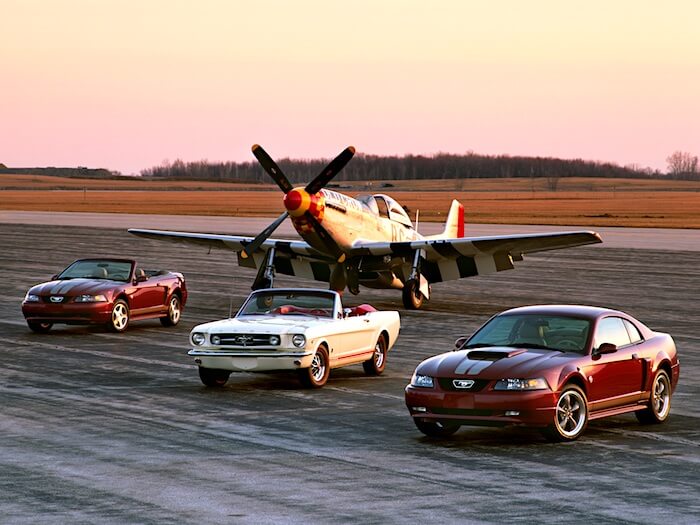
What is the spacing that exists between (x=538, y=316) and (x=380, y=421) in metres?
2.23

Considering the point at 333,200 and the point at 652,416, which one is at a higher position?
the point at 333,200

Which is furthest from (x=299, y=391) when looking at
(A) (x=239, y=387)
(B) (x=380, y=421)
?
(B) (x=380, y=421)

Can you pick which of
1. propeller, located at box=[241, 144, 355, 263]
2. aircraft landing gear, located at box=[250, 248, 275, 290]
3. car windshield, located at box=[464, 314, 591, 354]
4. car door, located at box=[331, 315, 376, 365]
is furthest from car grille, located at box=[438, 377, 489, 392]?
aircraft landing gear, located at box=[250, 248, 275, 290]

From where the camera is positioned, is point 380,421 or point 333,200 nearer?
point 380,421

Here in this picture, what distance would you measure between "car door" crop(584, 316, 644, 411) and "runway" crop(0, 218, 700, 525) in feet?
1.40

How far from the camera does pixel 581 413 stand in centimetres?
1443

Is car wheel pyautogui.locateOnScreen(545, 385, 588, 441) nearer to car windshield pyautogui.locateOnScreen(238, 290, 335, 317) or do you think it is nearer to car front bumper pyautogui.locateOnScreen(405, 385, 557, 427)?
car front bumper pyautogui.locateOnScreen(405, 385, 557, 427)

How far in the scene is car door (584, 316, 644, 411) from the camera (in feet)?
48.1

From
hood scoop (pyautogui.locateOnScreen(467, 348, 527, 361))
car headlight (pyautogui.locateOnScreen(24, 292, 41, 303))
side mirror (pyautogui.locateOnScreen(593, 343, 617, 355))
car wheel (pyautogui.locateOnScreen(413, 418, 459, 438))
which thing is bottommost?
car wheel (pyautogui.locateOnScreen(413, 418, 459, 438))

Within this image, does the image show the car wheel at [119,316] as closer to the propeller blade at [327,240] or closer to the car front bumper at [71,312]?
the car front bumper at [71,312]

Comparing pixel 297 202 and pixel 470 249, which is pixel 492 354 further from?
pixel 470 249

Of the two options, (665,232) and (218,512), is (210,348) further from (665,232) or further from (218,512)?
(665,232)

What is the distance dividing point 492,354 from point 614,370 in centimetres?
148

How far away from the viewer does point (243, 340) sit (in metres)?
18.2
